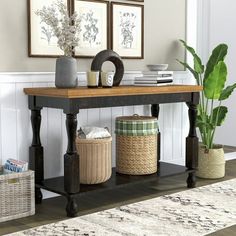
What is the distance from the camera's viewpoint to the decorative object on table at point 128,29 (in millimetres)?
3713

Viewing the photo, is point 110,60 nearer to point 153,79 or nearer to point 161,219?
point 153,79

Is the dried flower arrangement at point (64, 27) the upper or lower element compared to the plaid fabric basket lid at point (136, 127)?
upper

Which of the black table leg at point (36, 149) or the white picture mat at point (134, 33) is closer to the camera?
the black table leg at point (36, 149)

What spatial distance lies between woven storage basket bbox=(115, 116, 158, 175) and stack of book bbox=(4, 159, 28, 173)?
2.36ft

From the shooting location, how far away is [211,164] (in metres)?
3.97

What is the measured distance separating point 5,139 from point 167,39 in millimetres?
1694

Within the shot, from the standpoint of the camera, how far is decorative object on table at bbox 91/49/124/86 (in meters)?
3.24

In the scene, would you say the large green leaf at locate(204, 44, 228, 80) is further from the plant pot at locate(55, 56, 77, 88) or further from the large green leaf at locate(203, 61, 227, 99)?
the plant pot at locate(55, 56, 77, 88)

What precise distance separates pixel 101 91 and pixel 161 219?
83 centimetres

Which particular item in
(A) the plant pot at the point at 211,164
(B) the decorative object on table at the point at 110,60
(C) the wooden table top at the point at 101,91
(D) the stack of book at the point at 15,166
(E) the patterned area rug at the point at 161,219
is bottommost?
(E) the patterned area rug at the point at 161,219

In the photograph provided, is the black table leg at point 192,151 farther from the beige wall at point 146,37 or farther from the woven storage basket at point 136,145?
the beige wall at point 146,37

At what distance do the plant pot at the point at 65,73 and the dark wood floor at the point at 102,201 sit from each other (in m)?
0.78

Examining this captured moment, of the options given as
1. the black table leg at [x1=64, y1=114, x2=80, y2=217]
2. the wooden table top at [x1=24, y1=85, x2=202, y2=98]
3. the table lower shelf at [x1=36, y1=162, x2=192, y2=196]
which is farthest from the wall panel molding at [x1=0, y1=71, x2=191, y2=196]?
the black table leg at [x1=64, y1=114, x2=80, y2=217]

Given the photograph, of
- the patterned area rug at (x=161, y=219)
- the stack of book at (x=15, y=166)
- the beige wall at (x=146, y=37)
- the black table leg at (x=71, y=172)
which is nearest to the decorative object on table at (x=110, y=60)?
the beige wall at (x=146, y=37)
